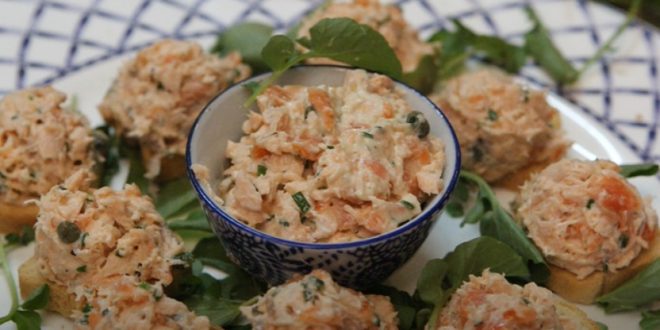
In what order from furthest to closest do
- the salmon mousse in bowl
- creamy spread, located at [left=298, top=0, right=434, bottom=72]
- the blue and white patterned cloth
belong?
the blue and white patterned cloth < creamy spread, located at [left=298, top=0, right=434, bottom=72] < the salmon mousse in bowl

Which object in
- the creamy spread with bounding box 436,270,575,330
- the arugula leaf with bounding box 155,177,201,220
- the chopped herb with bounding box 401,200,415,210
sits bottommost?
the creamy spread with bounding box 436,270,575,330

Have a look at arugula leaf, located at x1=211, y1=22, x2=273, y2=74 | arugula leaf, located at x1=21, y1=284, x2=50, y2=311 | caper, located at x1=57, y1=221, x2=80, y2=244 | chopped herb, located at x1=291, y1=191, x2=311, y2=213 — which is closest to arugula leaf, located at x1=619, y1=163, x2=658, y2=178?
chopped herb, located at x1=291, y1=191, x2=311, y2=213

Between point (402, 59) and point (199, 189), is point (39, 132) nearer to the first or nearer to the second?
point (199, 189)

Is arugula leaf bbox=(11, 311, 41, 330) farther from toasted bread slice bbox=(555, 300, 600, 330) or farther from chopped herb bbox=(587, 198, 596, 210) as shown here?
chopped herb bbox=(587, 198, 596, 210)

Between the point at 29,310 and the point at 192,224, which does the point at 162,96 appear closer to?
the point at 192,224

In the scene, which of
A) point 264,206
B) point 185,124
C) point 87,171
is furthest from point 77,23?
point 264,206

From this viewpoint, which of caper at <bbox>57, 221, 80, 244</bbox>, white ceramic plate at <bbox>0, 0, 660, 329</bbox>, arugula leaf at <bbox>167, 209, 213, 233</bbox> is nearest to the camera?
caper at <bbox>57, 221, 80, 244</bbox>
